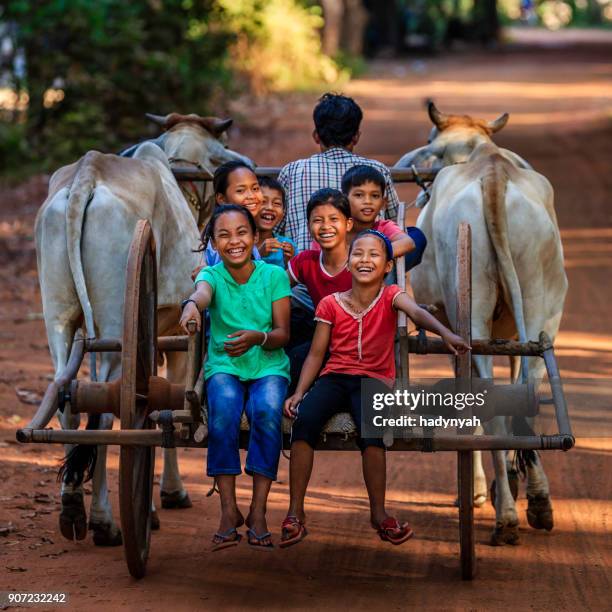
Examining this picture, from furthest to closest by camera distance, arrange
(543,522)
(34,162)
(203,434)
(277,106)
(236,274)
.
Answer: (277,106) < (34,162) < (543,522) < (236,274) < (203,434)

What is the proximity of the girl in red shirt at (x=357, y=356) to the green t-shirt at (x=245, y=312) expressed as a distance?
167 millimetres

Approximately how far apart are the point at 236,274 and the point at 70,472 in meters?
1.11

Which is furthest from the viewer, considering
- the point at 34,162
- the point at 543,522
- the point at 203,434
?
the point at 34,162

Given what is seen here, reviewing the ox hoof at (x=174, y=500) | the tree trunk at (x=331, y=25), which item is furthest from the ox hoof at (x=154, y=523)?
the tree trunk at (x=331, y=25)

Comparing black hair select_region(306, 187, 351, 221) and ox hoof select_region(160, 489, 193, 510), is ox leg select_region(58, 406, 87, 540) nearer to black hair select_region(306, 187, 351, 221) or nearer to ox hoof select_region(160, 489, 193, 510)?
ox hoof select_region(160, 489, 193, 510)

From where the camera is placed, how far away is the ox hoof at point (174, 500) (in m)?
6.75

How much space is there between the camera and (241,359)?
518 cm

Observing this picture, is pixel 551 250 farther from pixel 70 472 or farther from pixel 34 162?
pixel 34 162

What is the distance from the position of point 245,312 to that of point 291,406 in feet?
1.53

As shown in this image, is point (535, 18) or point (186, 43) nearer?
point (186, 43)

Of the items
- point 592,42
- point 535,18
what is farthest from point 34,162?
point 535,18

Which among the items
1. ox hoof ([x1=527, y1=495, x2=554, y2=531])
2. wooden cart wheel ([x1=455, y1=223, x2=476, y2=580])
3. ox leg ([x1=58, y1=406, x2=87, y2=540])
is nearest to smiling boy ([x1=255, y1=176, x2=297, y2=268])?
wooden cart wheel ([x1=455, y1=223, x2=476, y2=580])

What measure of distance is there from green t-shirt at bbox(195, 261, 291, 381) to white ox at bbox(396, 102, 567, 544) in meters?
1.33

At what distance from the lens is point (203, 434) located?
490 centimetres
